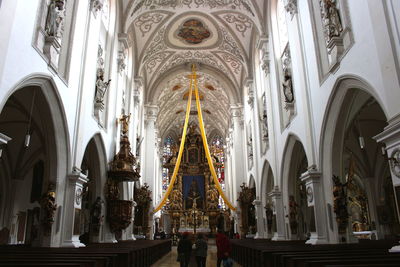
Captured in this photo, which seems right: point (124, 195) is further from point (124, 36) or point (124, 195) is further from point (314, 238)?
point (314, 238)

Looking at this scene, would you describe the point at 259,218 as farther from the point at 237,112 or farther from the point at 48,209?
the point at 48,209

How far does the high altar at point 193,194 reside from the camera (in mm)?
32562

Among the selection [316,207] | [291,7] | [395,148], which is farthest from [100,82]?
[395,148]

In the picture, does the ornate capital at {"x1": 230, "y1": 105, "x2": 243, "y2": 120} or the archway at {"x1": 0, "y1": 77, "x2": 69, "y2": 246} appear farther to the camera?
the ornate capital at {"x1": 230, "y1": 105, "x2": 243, "y2": 120}

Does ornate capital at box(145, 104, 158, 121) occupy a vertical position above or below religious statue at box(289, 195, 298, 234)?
above

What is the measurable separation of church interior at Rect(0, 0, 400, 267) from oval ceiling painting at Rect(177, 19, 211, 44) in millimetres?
85

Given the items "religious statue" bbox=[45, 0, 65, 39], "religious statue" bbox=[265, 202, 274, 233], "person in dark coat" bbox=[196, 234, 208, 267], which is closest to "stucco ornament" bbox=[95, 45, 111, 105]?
"religious statue" bbox=[45, 0, 65, 39]

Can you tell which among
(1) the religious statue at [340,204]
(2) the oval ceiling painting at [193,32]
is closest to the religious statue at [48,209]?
(1) the religious statue at [340,204]

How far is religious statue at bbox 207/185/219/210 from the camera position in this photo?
110 ft

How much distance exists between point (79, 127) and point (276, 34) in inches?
340

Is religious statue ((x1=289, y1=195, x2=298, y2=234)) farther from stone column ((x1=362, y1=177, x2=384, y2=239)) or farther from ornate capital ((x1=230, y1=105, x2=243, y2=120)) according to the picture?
ornate capital ((x1=230, y1=105, x2=243, y2=120))

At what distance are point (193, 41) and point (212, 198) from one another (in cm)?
1778

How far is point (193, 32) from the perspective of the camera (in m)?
20.0

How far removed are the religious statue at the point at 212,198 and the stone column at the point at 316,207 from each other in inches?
961
